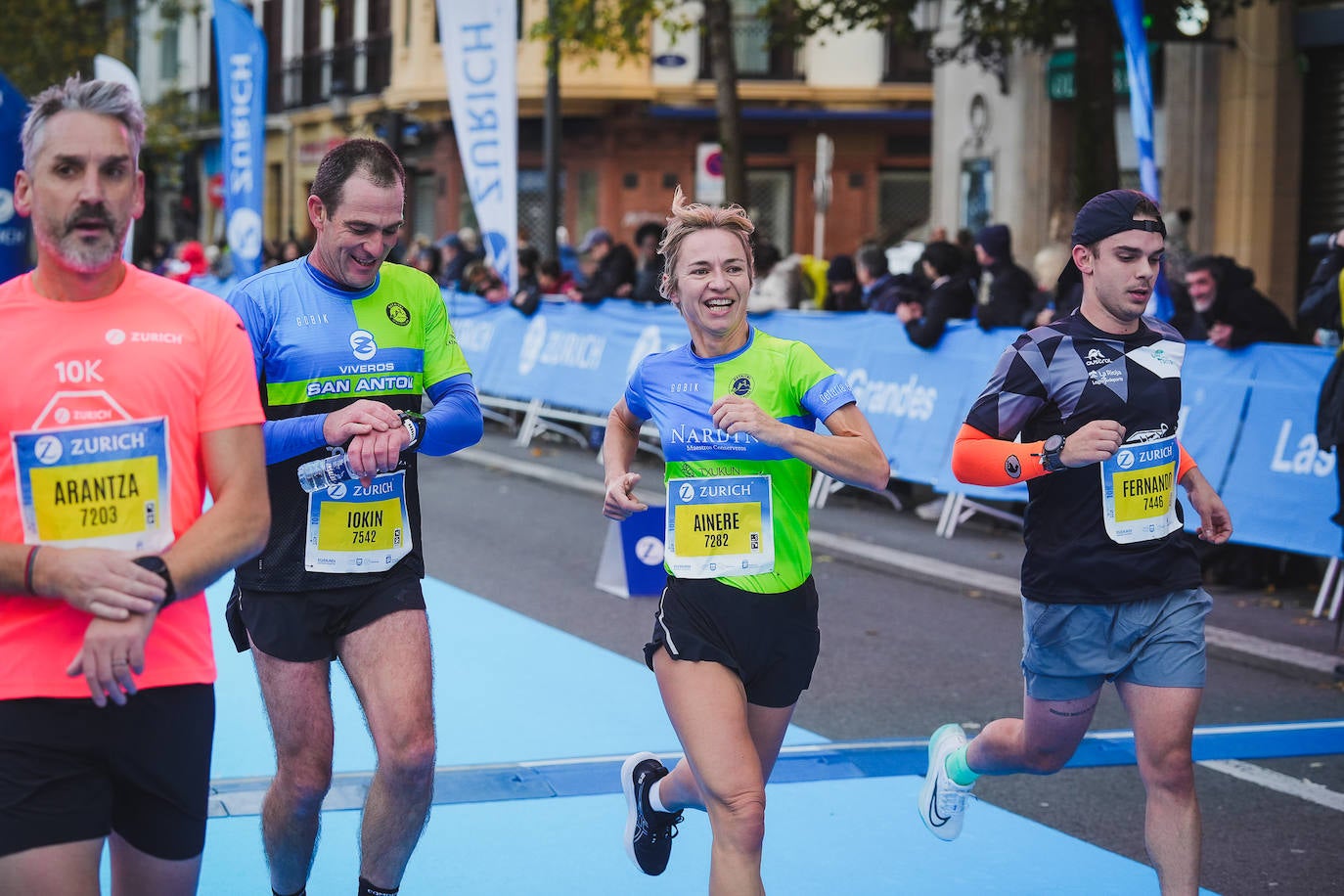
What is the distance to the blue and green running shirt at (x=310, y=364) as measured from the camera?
452 cm

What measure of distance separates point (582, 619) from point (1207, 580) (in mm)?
3630

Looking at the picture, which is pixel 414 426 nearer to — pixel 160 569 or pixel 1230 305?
pixel 160 569

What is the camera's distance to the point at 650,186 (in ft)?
127

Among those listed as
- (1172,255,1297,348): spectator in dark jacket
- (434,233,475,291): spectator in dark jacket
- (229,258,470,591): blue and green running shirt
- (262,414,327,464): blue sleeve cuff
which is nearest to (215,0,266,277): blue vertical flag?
(434,233,475,291): spectator in dark jacket

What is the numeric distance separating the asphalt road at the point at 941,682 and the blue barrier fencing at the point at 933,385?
4.22 feet

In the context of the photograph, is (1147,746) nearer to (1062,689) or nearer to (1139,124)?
(1062,689)

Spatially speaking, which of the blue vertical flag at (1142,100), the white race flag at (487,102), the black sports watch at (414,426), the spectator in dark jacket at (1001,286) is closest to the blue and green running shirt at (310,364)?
the black sports watch at (414,426)

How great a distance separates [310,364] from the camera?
4.52 m

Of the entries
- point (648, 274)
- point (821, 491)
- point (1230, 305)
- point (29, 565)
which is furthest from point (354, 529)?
point (648, 274)

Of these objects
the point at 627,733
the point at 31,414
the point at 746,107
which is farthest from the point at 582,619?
the point at 746,107

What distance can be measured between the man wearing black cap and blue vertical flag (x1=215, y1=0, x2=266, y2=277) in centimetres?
1564

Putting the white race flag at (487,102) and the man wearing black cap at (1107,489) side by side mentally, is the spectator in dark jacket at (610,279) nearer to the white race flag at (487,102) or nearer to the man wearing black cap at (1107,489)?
the white race flag at (487,102)

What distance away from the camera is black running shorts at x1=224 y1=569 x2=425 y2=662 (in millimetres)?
4504

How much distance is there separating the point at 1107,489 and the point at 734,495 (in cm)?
104
